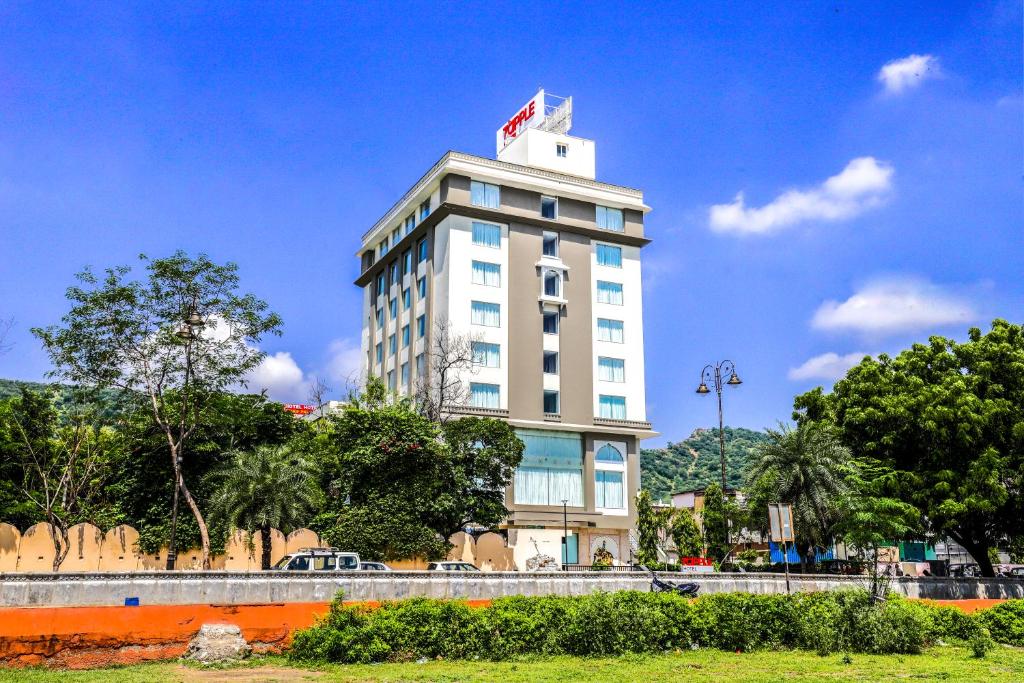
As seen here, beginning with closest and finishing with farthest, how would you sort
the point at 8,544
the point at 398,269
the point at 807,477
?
the point at 807,477
the point at 8,544
the point at 398,269

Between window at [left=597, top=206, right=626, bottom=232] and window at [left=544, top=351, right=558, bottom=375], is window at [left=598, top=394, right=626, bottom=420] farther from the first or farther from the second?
window at [left=597, top=206, right=626, bottom=232]

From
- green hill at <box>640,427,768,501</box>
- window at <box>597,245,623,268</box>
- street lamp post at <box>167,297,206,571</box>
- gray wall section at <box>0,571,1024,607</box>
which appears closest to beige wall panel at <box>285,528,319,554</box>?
street lamp post at <box>167,297,206,571</box>

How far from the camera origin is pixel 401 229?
213ft

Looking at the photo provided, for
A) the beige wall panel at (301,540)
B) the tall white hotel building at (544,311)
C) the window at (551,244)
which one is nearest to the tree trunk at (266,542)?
the beige wall panel at (301,540)

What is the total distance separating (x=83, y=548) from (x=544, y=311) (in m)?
31.1

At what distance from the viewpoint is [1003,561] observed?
6225 centimetres

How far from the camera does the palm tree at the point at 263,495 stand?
117 feet

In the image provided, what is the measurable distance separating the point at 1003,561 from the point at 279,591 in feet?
190

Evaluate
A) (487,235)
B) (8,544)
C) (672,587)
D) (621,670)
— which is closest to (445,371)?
(487,235)

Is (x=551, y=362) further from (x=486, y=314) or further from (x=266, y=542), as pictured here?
(x=266, y=542)

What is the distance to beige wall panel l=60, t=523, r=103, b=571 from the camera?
37312 millimetres

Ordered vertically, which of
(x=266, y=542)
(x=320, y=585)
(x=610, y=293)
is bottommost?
(x=320, y=585)

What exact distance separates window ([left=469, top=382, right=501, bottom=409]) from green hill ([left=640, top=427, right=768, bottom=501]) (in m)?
80.0

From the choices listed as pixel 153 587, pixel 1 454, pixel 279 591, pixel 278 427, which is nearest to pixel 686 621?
pixel 279 591
